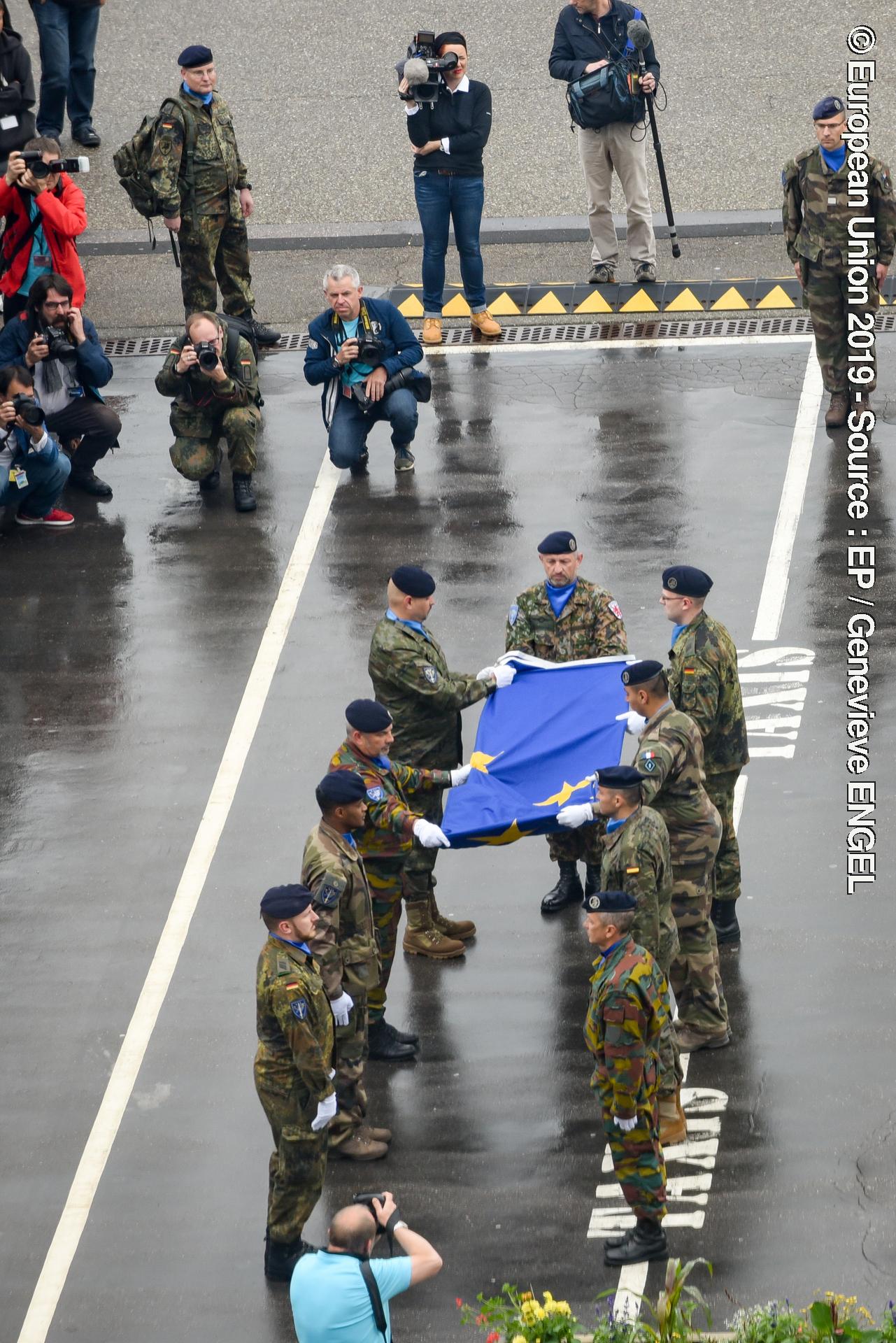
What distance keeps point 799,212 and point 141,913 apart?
26.1 feet

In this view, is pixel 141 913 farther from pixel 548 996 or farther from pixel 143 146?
pixel 143 146

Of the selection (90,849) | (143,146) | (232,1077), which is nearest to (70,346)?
(143,146)

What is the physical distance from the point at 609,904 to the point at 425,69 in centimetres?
1012

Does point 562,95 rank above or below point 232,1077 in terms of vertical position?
above

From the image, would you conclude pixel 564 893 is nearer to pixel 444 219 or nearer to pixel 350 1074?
pixel 350 1074

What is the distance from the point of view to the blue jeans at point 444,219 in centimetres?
1708

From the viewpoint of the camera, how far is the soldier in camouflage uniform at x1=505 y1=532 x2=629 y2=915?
11.0 metres

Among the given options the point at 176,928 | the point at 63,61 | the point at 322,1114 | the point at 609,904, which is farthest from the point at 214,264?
the point at 322,1114

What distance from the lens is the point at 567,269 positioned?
18906mm

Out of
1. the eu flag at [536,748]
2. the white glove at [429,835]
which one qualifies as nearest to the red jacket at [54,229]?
the eu flag at [536,748]

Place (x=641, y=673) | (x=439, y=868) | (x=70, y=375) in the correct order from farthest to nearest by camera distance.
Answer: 1. (x=70, y=375)
2. (x=439, y=868)
3. (x=641, y=673)

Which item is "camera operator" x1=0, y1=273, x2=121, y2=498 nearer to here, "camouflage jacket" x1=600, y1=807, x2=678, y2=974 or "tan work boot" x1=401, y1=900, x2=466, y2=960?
"tan work boot" x1=401, y1=900, x2=466, y2=960

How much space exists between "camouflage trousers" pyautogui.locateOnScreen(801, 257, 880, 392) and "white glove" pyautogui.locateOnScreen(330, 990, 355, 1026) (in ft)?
27.7

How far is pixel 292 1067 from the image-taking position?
8391mm
